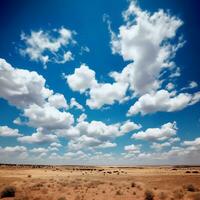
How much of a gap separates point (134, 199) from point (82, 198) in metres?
5.27

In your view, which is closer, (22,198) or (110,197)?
(22,198)

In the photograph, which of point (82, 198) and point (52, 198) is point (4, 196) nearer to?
point (52, 198)

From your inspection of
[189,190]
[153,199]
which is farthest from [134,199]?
[189,190]

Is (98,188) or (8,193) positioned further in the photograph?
(98,188)

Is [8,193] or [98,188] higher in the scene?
[98,188]

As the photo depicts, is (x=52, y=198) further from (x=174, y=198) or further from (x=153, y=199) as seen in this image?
(x=174, y=198)

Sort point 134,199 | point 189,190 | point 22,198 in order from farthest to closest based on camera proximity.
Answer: point 189,190 < point 134,199 < point 22,198

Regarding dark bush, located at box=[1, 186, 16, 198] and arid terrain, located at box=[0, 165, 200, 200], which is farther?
arid terrain, located at box=[0, 165, 200, 200]

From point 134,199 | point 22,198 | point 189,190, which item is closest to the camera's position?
point 22,198

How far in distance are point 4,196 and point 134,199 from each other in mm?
13281

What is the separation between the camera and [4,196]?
76.6ft

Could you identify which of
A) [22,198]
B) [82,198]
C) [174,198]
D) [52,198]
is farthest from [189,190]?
[22,198]

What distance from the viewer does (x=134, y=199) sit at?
2292 centimetres

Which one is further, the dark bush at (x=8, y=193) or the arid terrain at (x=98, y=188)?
the arid terrain at (x=98, y=188)
